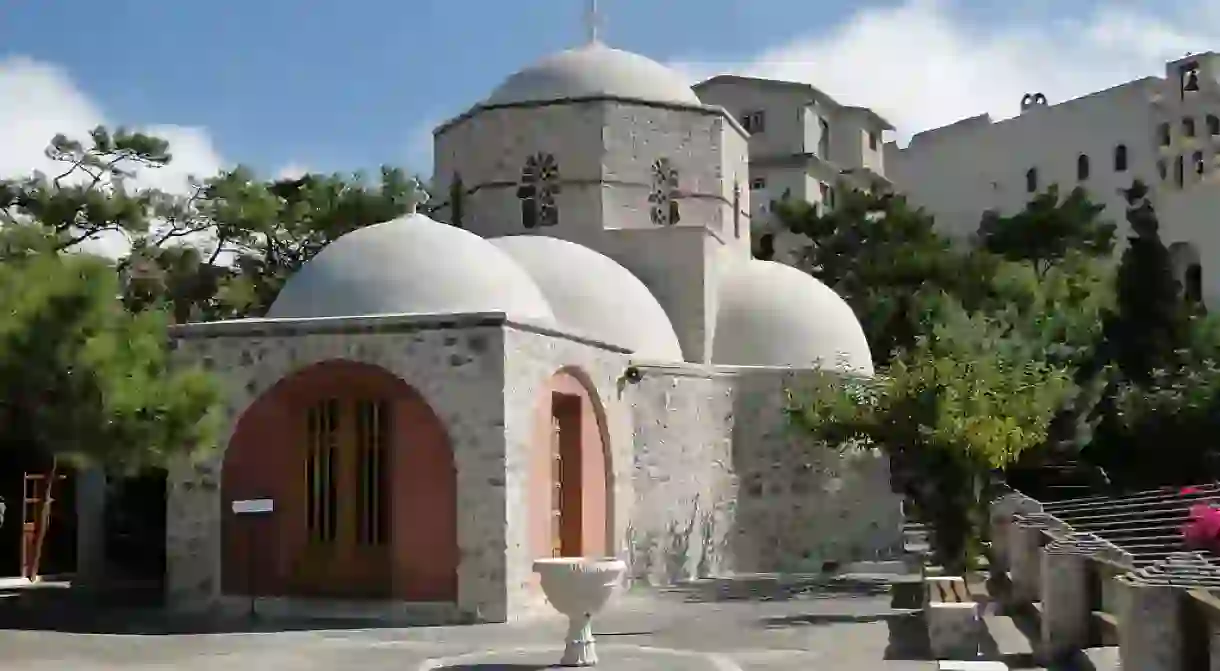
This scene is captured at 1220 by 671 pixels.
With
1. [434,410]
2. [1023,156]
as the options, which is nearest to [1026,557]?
[434,410]

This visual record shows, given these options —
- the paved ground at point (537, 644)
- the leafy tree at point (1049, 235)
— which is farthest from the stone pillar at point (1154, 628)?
the leafy tree at point (1049, 235)

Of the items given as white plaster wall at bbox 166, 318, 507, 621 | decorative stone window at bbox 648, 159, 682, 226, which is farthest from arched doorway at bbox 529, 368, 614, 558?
decorative stone window at bbox 648, 159, 682, 226

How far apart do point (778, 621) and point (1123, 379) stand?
1447cm

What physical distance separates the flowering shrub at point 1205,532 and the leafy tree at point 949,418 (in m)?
4.25

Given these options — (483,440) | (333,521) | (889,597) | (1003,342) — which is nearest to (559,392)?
(483,440)

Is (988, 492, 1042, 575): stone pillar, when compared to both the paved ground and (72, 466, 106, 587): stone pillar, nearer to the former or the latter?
the paved ground

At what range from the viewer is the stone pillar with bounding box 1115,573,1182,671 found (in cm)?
698

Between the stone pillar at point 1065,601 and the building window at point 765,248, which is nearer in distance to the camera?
the stone pillar at point 1065,601

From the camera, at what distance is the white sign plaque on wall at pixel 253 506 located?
1562 centimetres

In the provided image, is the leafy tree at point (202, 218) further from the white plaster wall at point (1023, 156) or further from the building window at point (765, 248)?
the white plaster wall at point (1023, 156)

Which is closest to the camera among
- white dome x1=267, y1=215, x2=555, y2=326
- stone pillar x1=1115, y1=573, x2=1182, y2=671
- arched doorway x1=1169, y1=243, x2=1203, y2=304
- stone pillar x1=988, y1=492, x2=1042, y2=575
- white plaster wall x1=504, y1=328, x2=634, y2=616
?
stone pillar x1=1115, y1=573, x2=1182, y2=671

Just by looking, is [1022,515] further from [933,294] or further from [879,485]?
[933,294]

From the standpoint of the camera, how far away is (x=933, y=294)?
27.5 meters

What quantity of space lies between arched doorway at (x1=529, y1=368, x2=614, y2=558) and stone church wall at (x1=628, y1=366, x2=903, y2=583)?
183 centimetres
